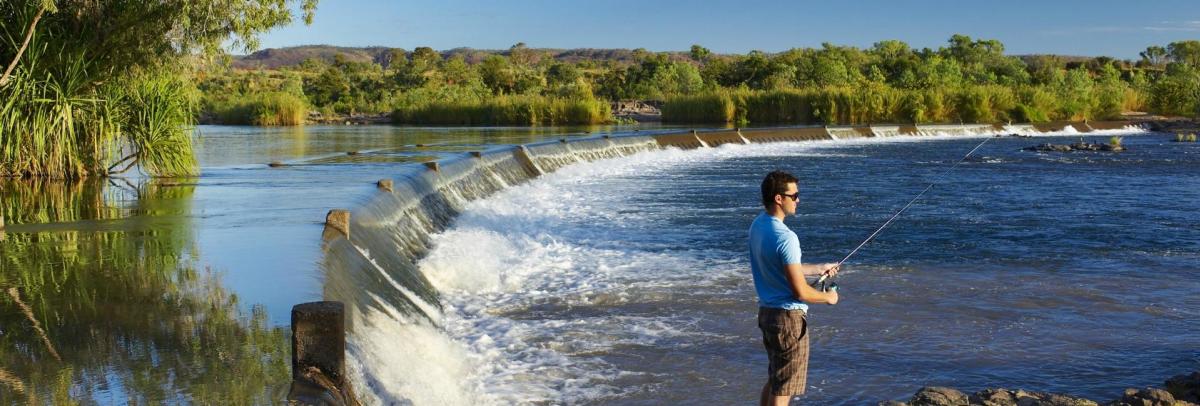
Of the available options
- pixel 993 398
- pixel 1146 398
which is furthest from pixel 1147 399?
pixel 993 398

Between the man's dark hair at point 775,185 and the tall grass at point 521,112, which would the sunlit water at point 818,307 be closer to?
the man's dark hair at point 775,185

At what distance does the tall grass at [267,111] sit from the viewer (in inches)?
2189

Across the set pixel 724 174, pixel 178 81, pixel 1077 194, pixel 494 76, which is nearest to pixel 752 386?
pixel 178 81

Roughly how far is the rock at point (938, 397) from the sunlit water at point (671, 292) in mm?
406

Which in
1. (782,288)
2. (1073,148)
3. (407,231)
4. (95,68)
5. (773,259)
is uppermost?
(95,68)

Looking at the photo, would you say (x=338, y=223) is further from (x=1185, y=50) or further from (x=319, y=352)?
(x=1185, y=50)

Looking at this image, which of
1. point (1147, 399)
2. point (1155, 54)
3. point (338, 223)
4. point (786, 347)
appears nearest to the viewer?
point (786, 347)

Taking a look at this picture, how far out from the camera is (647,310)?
9.79m

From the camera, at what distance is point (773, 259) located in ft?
17.3

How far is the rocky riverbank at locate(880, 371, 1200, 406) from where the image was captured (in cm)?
652

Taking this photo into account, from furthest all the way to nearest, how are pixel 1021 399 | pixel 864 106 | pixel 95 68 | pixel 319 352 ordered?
pixel 864 106
pixel 95 68
pixel 1021 399
pixel 319 352

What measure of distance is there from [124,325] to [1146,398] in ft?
20.2

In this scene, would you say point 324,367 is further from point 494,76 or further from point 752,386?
point 494,76

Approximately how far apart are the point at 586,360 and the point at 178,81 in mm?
12830
